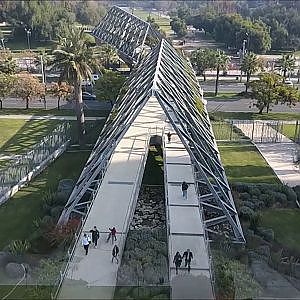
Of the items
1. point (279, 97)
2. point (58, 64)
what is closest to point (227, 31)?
point (279, 97)

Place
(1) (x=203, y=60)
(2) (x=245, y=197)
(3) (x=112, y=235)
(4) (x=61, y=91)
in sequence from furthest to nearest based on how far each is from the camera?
(1) (x=203, y=60) → (4) (x=61, y=91) → (2) (x=245, y=197) → (3) (x=112, y=235)

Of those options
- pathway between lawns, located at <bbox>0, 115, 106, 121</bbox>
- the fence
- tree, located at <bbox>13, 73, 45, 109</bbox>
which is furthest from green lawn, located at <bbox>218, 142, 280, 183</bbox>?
tree, located at <bbox>13, 73, 45, 109</bbox>

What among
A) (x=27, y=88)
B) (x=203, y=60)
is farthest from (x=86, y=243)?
(x=203, y=60)

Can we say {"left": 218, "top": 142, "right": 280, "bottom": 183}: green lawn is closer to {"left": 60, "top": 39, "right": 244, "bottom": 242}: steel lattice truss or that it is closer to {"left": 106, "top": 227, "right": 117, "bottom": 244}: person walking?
{"left": 60, "top": 39, "right": 244, "bottom": 242}: steel lattice truss

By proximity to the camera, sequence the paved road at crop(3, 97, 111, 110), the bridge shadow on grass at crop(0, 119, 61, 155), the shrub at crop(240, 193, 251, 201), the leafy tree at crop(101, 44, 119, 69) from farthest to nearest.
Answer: the leafy tree at crop(101, 44, 119, 69) < the paved road at crop(3, 97, 111, 110) < the bridge shadow on grass at crop(0, 119, 61, 155) < the shrub at crop(240, 193, 251, 201)

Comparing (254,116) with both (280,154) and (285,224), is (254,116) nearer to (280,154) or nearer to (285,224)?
(280,154)

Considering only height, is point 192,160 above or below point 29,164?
above
